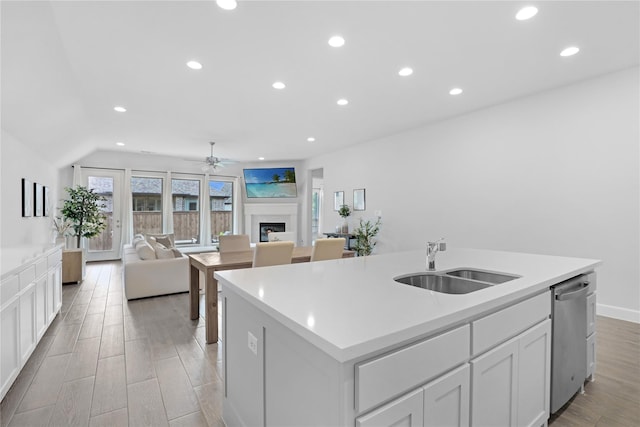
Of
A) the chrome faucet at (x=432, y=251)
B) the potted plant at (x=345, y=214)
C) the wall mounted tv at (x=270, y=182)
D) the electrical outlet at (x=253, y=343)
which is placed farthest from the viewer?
the wall mounted tv at (x=270, y=182)

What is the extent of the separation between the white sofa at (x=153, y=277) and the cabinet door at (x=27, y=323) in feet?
5.02

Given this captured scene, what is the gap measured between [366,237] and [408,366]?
5.28m

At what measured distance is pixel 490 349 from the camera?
51.8 inches

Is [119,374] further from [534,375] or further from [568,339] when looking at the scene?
[568,339]

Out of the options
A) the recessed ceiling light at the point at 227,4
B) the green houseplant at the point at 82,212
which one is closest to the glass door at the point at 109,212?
the green houseplant at the point at 82,212

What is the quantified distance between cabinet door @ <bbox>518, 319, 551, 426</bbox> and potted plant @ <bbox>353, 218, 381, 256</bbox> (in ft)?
15.1

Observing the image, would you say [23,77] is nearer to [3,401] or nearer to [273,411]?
[3,401]

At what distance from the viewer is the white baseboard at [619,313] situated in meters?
3.23

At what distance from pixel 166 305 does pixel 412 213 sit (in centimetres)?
418

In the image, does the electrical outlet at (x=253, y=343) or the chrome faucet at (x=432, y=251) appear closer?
the electrical outlet at (x=253, y=343)

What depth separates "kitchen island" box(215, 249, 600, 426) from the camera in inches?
36.9

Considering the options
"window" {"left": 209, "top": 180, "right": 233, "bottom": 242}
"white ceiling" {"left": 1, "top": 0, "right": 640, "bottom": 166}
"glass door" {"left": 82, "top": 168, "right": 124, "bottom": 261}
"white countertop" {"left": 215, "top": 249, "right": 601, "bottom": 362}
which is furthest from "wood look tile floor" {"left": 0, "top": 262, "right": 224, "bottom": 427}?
"window" {"left": 209, "top": 180, "right": 233, "bottom": 242}

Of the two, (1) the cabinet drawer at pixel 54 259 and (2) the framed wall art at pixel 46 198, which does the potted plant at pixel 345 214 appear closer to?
→ (1) the cabinet drawer at pixel 54 259

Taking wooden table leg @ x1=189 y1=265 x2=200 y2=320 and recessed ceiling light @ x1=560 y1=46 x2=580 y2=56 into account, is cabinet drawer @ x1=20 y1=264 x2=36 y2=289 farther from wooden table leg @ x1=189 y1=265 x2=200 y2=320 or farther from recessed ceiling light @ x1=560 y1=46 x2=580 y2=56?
recessed ceiling light @ x1=560 y1=46 x2=580 y2=56
